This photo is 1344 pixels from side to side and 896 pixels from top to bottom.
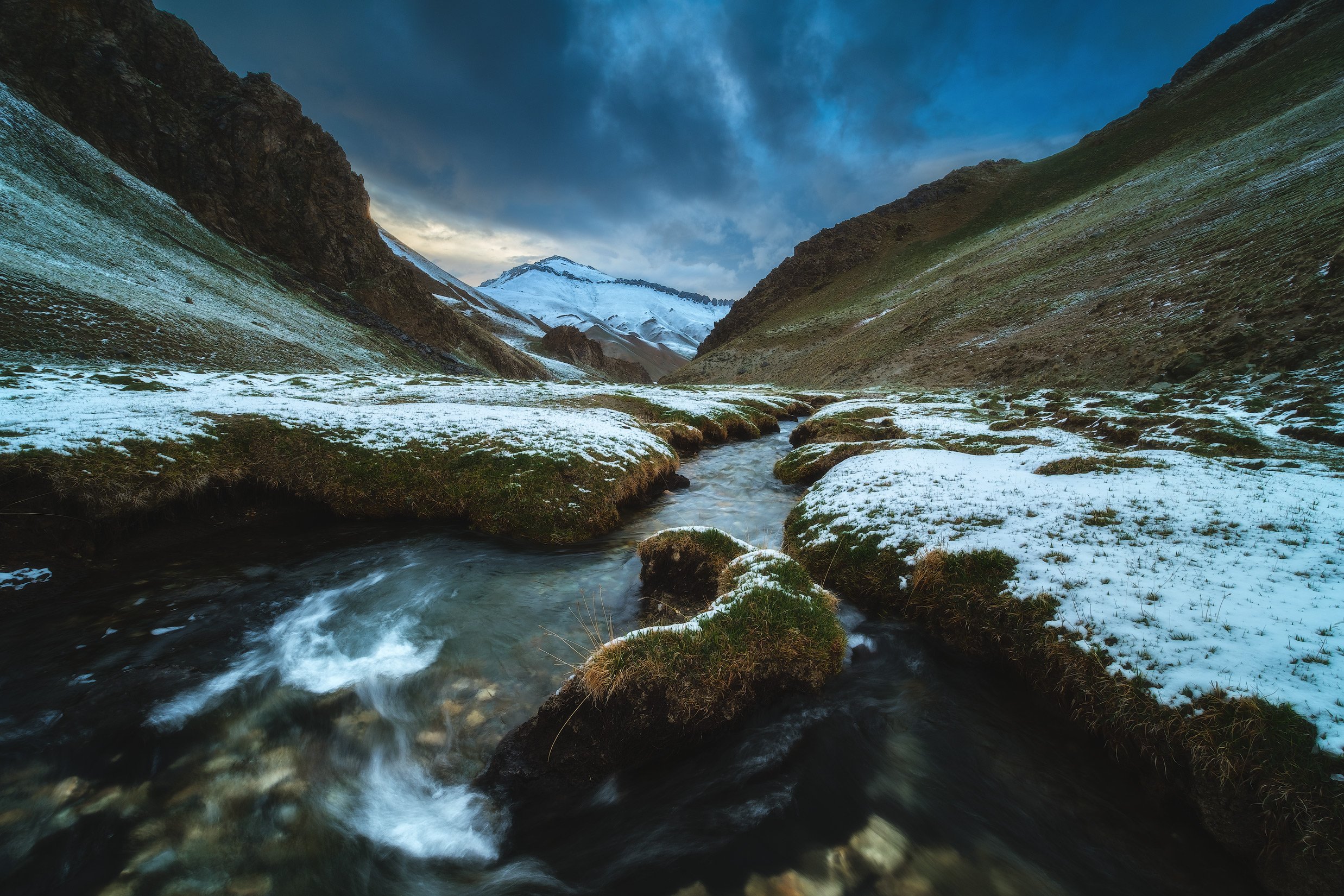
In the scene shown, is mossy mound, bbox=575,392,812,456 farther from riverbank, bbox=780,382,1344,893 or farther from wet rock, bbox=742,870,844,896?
wet rock, bbox=742,870,844,896

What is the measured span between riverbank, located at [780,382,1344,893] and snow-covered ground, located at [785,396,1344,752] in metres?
Result: 0.03

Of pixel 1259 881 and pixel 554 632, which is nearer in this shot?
pixel 1259 881

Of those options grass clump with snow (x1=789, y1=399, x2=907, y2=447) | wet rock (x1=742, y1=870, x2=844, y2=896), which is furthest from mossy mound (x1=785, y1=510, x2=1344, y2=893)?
grass clump with snow (x1=789, y1=399, x2=907, y2=447)

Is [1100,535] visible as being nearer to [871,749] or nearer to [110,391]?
[871,749]

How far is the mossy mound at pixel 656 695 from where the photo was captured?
6.06 metres

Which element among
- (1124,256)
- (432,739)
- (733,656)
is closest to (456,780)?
(432,739)

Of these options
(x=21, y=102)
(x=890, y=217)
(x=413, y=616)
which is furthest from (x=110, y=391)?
(x=890, y=217)

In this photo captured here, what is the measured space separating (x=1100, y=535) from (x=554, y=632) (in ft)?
35.1

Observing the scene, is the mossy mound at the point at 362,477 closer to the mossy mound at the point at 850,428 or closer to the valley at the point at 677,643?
the valley at the point at 677,643

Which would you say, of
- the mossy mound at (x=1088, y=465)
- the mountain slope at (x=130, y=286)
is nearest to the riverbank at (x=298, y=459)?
the mossy mound at (x=1088, y=465)

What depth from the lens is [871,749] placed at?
659 centimetres

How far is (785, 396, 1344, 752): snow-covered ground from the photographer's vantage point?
5.52 metres

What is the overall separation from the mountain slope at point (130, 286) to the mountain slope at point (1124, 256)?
218ft

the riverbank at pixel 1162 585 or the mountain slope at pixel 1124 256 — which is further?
the mountain slope at pixel 1124 256
